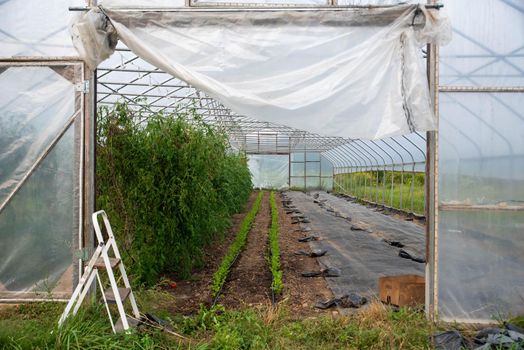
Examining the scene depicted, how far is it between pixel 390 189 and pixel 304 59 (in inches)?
536

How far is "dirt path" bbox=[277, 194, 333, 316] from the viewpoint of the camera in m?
4.86

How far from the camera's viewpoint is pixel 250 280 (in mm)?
5914

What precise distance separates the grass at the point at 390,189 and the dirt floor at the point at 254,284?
6542 mm

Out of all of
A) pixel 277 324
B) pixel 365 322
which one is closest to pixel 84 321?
pixel 277 324

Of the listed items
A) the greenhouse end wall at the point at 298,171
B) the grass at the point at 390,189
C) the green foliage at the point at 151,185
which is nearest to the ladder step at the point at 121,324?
the green foliage at the point at 151,185

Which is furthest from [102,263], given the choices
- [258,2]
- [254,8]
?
[258,2]

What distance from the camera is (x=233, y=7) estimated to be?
12.6 feet

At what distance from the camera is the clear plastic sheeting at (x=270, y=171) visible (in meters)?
28.4

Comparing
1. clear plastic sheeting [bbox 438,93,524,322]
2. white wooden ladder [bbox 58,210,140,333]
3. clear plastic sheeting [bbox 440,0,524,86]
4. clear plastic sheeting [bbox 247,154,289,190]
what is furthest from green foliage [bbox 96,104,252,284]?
clear plastic sheeting [bbox 247,154,289,190]

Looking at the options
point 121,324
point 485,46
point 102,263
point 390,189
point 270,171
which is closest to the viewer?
Answer: point 121,324

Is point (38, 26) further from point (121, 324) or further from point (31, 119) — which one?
point (121, 324)

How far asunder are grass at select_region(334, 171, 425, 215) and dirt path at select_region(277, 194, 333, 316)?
6.36 metres

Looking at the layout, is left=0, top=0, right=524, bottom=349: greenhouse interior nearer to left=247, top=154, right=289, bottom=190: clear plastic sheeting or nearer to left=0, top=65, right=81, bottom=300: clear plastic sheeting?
left=0, top=65, right=81, bottom=300: clear plastic sheeting

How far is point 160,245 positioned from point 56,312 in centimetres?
175
